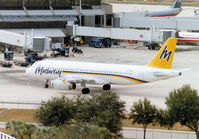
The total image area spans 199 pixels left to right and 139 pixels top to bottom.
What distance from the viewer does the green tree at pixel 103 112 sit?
151 feet

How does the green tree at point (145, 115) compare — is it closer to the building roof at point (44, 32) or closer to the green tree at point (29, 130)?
the green tree at point (29, 130)

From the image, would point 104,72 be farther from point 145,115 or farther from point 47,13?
point 47,13

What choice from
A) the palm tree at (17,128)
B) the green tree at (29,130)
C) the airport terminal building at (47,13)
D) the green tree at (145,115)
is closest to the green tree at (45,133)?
the green tree at (29,130)

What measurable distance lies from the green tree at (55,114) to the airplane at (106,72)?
17.0 m

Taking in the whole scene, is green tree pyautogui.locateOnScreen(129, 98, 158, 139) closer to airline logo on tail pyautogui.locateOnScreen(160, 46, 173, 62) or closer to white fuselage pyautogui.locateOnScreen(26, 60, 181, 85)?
white fuselage pyautogui.locateOnScreen(26, 60, 181, 85)

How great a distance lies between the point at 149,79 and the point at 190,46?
62002mm

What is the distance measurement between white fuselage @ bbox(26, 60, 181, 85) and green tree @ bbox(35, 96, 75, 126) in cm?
1746

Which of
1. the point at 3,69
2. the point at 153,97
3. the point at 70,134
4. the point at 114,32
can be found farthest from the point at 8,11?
the point at 70,134

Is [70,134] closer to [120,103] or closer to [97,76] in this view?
[120,103]

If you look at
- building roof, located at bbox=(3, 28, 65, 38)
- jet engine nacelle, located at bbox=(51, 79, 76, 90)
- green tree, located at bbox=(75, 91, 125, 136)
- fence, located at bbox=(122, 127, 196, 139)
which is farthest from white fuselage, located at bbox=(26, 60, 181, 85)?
building roof, located at bbox=(3, 28, 65, 38)

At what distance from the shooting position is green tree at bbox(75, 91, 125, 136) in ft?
151

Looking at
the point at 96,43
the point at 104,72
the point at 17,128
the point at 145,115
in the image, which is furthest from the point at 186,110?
the point at 96,43

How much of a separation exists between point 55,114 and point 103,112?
197 inches

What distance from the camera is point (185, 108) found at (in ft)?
156
